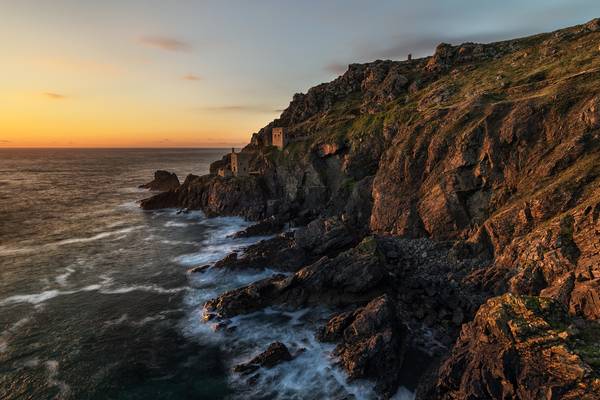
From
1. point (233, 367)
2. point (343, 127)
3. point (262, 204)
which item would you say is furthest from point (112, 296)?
point (343, 127)

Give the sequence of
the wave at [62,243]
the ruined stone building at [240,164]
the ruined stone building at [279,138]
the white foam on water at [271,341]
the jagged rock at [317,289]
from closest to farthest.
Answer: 1. the white foam on water at [271,341]
2. the jagged rock at [317,289]
3. the wave at [62,243]
4. the ruined stone building at [240,164]
5. the ruined stone building at [279,138]

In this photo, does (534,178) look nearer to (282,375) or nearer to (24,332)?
(282,375)

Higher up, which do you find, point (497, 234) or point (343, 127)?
point (343, 127)

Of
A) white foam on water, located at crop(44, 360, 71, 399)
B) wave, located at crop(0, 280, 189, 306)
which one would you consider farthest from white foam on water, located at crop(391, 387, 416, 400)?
wave, located at crop(0, 280, 189, 306)

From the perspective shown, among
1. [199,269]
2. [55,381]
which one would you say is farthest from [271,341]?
[199,269]

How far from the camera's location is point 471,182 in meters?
51.2

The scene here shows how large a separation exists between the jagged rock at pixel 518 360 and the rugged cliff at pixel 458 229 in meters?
0.07

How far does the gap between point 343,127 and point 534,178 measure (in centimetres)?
4928

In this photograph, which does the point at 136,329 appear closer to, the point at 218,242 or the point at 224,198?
the point at 218,242

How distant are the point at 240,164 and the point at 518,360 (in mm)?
82663

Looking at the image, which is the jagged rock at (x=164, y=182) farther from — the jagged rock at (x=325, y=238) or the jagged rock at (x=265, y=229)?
the jagged rock at (x=325, y=238)

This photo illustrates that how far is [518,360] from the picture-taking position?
19.9m

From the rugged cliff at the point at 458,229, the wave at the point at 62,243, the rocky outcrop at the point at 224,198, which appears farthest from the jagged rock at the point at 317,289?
the wave at the point at 62,243

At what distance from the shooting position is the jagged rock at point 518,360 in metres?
17.7
